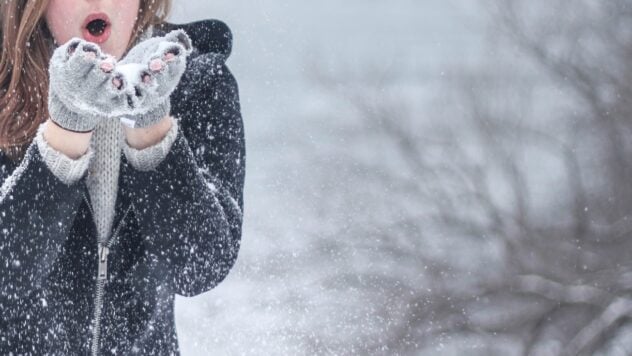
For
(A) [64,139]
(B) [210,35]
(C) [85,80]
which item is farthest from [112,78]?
(B) [210,35]

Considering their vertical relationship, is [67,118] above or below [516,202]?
above

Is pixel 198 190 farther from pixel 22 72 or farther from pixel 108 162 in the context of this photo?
pixel 22 72

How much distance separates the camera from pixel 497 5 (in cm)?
1384

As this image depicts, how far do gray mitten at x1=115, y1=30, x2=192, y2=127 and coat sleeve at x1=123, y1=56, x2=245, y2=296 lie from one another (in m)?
0.14

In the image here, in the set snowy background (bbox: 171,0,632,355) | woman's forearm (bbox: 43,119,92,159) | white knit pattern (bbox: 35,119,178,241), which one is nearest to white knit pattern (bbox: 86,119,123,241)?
white knit pattern (bbox: 35,119,178,241)

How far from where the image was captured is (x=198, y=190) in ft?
5.13

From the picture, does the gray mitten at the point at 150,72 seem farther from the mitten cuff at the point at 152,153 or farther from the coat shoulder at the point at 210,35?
the coat shoulder at the point at 210,35

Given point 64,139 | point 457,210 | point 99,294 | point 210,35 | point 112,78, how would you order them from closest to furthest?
1. point 112,78
2. point 64,139
3. point 99,294
4. point 210,35
5. point 457,210

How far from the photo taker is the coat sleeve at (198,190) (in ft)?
5.13

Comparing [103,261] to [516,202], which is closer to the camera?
[103,261]

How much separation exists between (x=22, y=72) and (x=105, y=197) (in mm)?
196

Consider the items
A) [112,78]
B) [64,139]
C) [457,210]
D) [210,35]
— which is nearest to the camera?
[112,78]

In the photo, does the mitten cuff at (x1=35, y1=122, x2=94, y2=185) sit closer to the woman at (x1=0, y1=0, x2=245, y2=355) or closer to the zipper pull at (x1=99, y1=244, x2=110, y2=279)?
the woman at (x1=0, y1=0, x2=245, y2=355)

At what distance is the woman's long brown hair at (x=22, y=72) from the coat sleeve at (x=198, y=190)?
0.13 metres
